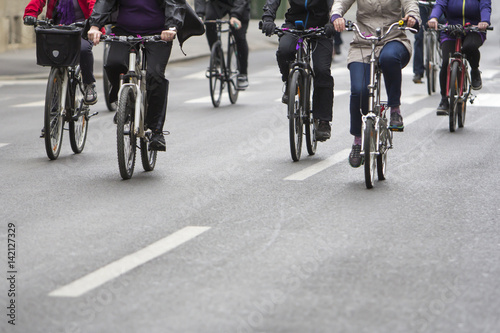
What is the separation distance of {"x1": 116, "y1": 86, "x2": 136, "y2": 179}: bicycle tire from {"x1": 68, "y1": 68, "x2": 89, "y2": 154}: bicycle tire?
1321 mm

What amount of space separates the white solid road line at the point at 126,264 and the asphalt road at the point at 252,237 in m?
0.01

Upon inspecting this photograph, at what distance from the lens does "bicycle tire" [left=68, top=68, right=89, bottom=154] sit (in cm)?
971

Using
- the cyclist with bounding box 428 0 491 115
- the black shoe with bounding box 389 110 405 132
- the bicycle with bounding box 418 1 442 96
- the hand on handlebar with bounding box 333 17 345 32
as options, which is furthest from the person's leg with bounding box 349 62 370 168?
the bicycle with bounding box 418 1 442 96

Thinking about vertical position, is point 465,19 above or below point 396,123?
above

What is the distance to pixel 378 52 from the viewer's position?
8.47 metres

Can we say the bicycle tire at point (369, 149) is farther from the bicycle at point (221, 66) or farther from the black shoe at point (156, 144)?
the bicycle at point (221, 66)

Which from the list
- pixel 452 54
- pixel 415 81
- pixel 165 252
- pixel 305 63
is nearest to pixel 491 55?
pixel 415 81

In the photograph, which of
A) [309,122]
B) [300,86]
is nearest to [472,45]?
[309,122]

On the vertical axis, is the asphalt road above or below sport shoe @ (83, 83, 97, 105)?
below

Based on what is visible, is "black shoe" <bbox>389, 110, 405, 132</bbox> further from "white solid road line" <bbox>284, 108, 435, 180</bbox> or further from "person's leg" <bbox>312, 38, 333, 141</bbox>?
"person's leg" <bbox>312, 38, 333, 141</bbox>

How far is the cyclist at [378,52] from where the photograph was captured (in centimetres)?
832

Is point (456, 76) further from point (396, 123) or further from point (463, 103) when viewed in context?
point (396, 123)

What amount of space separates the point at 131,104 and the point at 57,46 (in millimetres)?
1339

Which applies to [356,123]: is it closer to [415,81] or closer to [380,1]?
[380,1]
